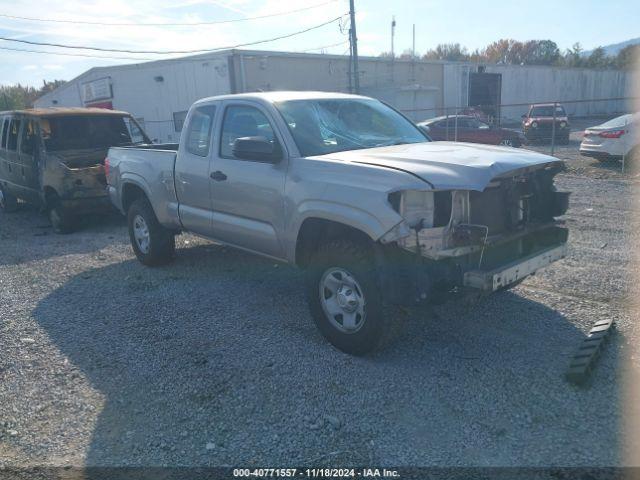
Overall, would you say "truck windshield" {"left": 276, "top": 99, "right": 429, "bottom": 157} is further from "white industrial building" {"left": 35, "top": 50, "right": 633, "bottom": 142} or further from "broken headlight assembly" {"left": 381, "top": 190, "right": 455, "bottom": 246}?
"white industrial building" {"left": 35, "top": 50, "right": 633, "bottom": 142}

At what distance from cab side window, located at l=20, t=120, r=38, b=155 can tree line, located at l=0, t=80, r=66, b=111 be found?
45826 mm

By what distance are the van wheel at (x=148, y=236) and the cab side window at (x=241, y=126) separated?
1804mm

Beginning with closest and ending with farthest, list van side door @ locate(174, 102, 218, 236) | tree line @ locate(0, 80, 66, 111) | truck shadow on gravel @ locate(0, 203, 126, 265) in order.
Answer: van side door @ locate(174, 102, 218, 236), truck shadow on gravel @ locate(0, 203, 126, 265), tree line @ locate(0, 80, 66, 111)

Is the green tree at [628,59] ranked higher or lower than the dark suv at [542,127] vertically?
higher

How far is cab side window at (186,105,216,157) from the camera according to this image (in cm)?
575

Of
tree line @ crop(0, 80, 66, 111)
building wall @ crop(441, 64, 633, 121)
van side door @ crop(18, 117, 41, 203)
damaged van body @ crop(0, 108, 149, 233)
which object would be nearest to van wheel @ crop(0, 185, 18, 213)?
damaged van body @ crop(0, 108, 149, 233)

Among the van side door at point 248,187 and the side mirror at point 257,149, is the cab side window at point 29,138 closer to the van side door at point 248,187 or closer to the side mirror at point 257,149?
the van side door at point 248,187

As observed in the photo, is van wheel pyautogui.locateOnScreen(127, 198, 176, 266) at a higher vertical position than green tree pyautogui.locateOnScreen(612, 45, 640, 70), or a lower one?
lower

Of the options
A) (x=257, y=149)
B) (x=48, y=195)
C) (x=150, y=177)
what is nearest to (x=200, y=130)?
(x=150, y=177)

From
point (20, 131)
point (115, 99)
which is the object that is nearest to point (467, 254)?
point (20, 131)

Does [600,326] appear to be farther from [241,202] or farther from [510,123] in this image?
[510,123]

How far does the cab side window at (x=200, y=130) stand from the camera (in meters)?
5.75

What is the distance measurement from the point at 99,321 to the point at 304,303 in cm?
202

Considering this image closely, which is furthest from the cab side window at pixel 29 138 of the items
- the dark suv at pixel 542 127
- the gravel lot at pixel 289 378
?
the dark suv at pixel 542 127
